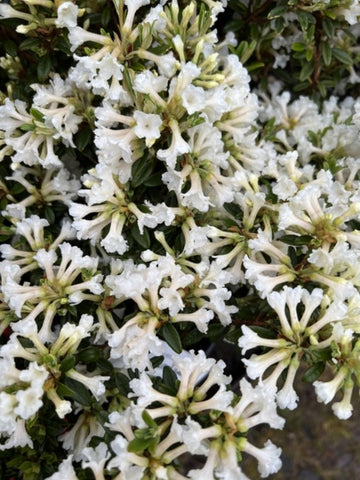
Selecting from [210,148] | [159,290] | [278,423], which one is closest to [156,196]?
[210,148]

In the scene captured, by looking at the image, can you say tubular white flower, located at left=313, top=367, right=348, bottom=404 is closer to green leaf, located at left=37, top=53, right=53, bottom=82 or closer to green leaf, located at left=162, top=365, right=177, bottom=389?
green leaf, located at left=162, top=365, right=177, bottom=389

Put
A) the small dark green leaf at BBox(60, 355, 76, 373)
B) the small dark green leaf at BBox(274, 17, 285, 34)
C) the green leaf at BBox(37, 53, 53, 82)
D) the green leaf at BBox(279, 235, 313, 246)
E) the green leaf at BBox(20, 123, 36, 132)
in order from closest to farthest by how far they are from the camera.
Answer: the small dark green leaf at BBox(60, 355, 76, 373)
the green leaf at BBox(279, 235, 313, 246)
the green leaf at BBox(20, 123, 36, 132)
the green leaf at BBox(37, 53, 53, 82)
the small dark green leaf at BBox(274, 17, 285, 34)

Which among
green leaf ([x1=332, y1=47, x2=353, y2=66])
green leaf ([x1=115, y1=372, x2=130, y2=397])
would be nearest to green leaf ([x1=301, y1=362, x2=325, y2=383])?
green leaf ([x1=115, y1=372, x2=130, y2=397])

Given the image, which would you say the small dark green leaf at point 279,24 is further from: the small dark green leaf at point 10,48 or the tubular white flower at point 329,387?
the tubular white flower at point 329,387

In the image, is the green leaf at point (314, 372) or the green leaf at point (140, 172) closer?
the green leaf at point (314, 372)

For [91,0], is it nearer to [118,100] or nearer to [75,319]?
[118,100]

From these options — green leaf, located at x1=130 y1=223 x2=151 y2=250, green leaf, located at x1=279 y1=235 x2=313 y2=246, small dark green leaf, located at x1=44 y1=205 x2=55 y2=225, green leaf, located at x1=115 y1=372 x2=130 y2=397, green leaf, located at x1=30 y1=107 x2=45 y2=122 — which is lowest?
green leaf, located at x1=115 y1=372 x2=130 y2=397

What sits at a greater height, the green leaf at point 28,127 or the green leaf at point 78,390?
the green leaf at point 28,127

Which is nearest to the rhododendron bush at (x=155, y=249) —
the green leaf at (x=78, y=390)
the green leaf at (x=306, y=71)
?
the green leaf at (x=78, y=390)

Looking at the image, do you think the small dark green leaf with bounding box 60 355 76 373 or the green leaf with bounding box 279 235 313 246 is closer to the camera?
the small dark green leaf with bounding box 60 355 76 373
